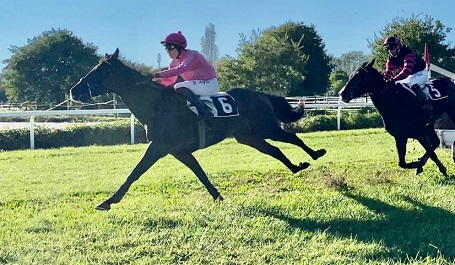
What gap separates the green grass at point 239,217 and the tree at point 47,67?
3360cm

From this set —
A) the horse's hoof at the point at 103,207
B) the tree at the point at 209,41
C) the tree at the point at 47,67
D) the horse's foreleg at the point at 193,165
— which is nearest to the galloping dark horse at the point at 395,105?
the horse's foreleg at the point at 193,165

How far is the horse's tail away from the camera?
7.86 metres

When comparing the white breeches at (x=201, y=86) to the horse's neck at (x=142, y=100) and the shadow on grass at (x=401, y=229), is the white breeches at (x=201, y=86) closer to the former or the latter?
the horse's neck at (x=142, y=100)

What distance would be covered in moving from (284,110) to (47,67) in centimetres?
3875

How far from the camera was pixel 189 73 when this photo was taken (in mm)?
6523

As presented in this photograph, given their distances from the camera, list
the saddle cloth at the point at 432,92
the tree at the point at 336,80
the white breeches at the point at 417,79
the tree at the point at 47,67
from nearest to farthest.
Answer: the white breeches at the point at 417,79 → the saddle cloth at the point at 432,92 → the tree at the point at 47,67 → the tree at the point at 336,80

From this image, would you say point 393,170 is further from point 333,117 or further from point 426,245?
point 333,117

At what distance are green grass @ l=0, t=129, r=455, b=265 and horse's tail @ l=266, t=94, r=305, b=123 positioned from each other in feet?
3.19

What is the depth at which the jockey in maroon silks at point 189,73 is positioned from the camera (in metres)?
6.29

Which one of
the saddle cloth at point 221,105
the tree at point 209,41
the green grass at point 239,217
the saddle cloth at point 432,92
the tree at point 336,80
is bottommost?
the green grass at point 239,217

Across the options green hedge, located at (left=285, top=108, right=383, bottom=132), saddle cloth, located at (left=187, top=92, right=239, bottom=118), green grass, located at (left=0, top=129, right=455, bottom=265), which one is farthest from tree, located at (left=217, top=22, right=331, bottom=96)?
saddle cloth, located at (left=187, top=92, right=239, bottom=118)

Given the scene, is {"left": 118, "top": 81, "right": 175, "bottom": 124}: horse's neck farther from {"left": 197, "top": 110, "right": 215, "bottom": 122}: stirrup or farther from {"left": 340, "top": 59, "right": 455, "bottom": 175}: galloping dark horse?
{"left": 340, "top": 59, "right": 455, "bottom": 175}: galloping dark horse

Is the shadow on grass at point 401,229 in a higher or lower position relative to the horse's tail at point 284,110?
lower

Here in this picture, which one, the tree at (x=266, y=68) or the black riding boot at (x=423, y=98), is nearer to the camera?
the black riding boot at (x=423, y=98)
